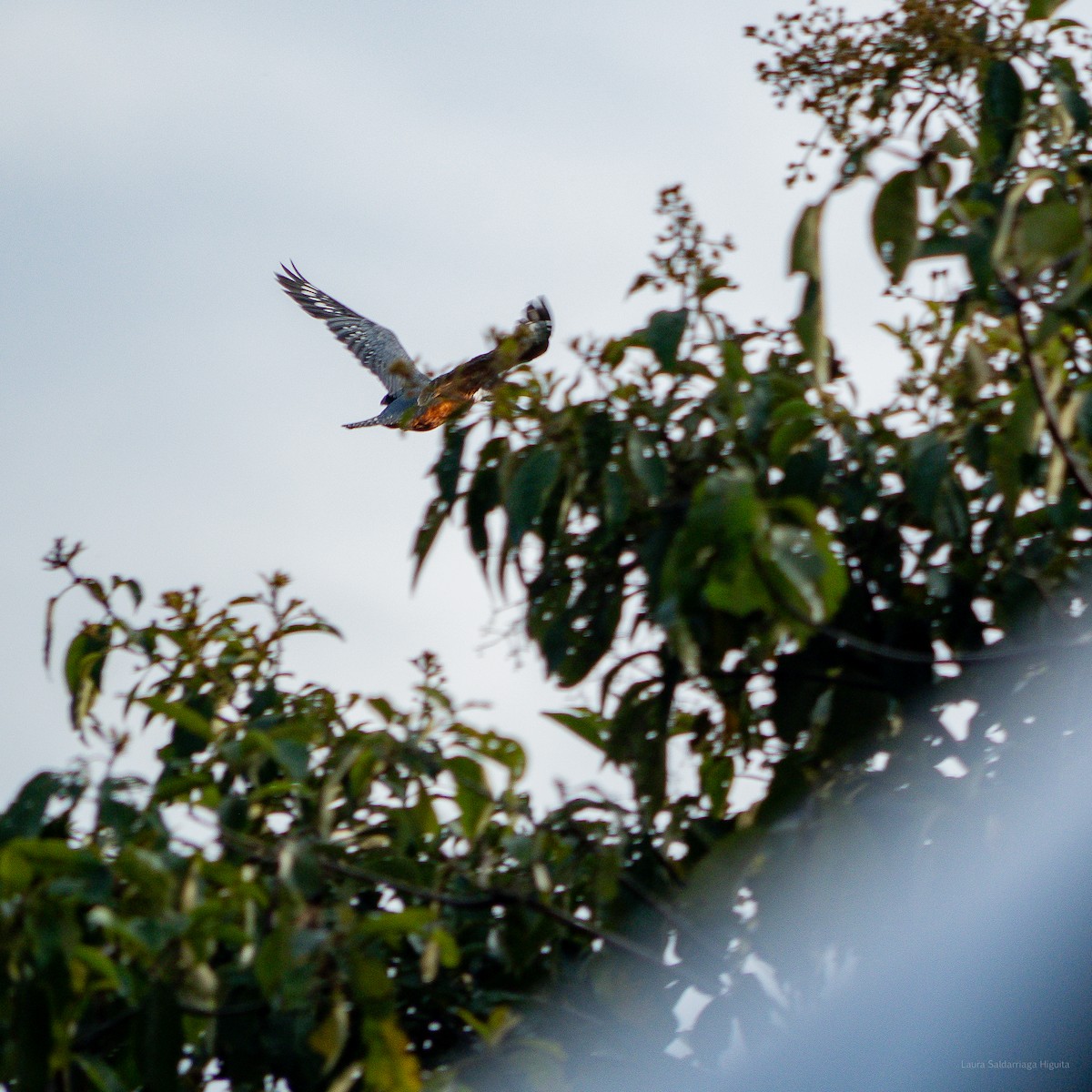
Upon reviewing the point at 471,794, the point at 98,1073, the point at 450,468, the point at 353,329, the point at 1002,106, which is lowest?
the point at 98,1073

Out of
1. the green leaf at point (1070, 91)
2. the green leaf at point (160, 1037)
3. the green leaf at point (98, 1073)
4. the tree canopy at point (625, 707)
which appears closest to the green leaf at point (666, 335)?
the tree canopy at point (625, 707)

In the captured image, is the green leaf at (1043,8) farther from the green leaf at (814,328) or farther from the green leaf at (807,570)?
the green leaf at (807,570)

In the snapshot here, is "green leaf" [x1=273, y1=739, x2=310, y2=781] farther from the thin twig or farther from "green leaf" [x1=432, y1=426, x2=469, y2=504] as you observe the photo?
the thin twig

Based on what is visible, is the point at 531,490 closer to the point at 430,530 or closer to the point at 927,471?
the point at 430,530

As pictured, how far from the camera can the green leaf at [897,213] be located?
1.84m

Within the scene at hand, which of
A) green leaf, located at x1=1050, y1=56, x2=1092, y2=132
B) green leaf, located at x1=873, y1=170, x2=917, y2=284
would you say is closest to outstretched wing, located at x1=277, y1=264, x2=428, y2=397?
green leaf, located at x1=1050, y1=56, x2=1092, y2=132

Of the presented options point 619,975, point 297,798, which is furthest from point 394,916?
point 297,798

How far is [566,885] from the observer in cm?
245

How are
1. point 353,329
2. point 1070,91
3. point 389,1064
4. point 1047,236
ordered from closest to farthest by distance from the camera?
point 389,1064 → point 1047,236 → point 1070,91 → point 353,329

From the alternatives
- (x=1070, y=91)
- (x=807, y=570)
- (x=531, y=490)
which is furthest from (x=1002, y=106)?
(x=807, y=570)

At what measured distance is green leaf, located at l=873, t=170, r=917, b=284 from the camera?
6.05 feet

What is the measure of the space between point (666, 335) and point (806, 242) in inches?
17.9

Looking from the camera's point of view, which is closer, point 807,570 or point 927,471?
point 807,570

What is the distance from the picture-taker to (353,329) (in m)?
7.45
